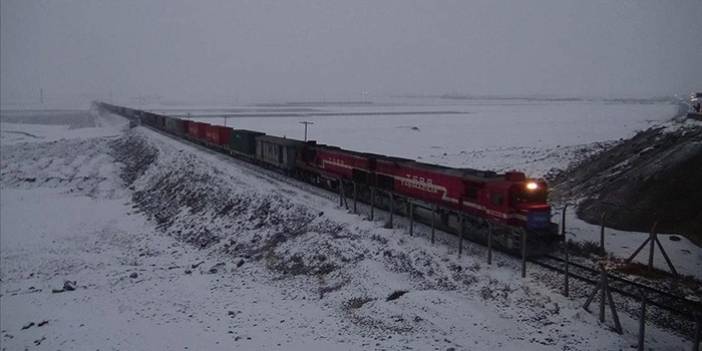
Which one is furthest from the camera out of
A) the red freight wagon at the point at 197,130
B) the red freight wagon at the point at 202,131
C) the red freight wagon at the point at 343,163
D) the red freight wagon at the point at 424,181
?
the red freight wagon at the point at 197,130

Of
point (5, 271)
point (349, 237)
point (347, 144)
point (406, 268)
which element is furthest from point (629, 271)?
point (347, 144)

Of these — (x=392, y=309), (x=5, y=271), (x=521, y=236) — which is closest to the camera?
(x=392, y=309)

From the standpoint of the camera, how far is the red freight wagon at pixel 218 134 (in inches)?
1933

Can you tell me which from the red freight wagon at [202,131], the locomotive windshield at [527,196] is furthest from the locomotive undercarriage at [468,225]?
the red freight wagon at [202,131]

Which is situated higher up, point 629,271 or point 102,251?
point 629,271

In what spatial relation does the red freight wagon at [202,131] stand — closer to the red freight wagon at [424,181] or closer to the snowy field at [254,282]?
the snowy field at [254,282]

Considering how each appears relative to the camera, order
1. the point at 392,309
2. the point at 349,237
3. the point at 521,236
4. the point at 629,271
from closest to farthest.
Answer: the point at 392,309
the point at 629,271
the point at 521,236
the point at 349,237

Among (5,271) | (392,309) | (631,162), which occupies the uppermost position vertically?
(631,162)

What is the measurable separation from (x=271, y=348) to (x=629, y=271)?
1204 cm

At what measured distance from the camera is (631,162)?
28719 mm

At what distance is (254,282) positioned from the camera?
2036cm

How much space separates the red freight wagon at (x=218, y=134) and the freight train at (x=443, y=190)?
10929mm

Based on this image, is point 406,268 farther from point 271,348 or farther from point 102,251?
point 102,251

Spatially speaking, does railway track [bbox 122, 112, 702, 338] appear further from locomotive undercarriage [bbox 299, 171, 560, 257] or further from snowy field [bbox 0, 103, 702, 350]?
snowy field [bbox 0, 103, 702, 350]
